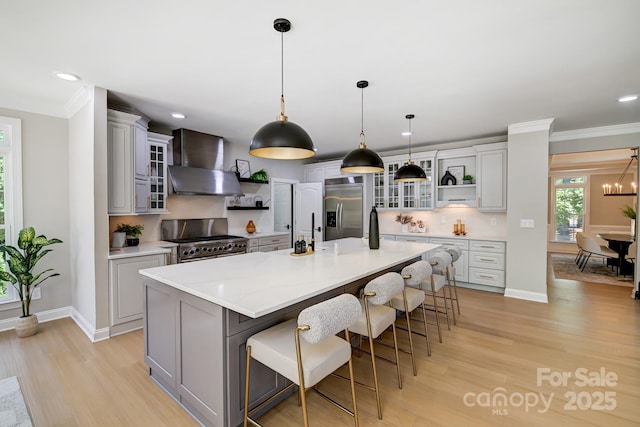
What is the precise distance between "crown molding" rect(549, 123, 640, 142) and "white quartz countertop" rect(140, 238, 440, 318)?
12.0ft

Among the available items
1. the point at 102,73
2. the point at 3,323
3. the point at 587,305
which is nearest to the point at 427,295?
the point at 587,305

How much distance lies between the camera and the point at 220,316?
5.35ft

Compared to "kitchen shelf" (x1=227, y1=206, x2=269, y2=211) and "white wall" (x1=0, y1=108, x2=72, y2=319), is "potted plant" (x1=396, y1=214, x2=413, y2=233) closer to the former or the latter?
"kitchen shelf" (x1=227, y1=206, x2=269, y2=211)

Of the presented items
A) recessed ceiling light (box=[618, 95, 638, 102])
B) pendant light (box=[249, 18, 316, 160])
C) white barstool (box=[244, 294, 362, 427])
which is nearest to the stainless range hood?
pendant light (box=[249, 18, 316, 160])

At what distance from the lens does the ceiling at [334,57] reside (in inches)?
71.3

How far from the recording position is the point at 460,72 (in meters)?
2.60

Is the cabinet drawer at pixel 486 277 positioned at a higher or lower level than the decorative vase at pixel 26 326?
higher

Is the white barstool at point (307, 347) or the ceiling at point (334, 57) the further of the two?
the ceiling at point (334, 57)

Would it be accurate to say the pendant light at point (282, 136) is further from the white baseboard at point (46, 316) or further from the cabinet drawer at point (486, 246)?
the cabinet drawer at point (486, 246)

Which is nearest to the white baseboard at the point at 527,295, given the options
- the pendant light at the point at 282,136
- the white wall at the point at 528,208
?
the white wall at the point at 528,208

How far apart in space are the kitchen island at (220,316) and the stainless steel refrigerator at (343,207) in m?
3.53

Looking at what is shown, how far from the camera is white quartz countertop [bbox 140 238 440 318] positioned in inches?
61.4

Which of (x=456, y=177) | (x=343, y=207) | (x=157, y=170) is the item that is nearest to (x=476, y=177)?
(x=456, y=177)

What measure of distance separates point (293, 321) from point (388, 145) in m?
4.51
